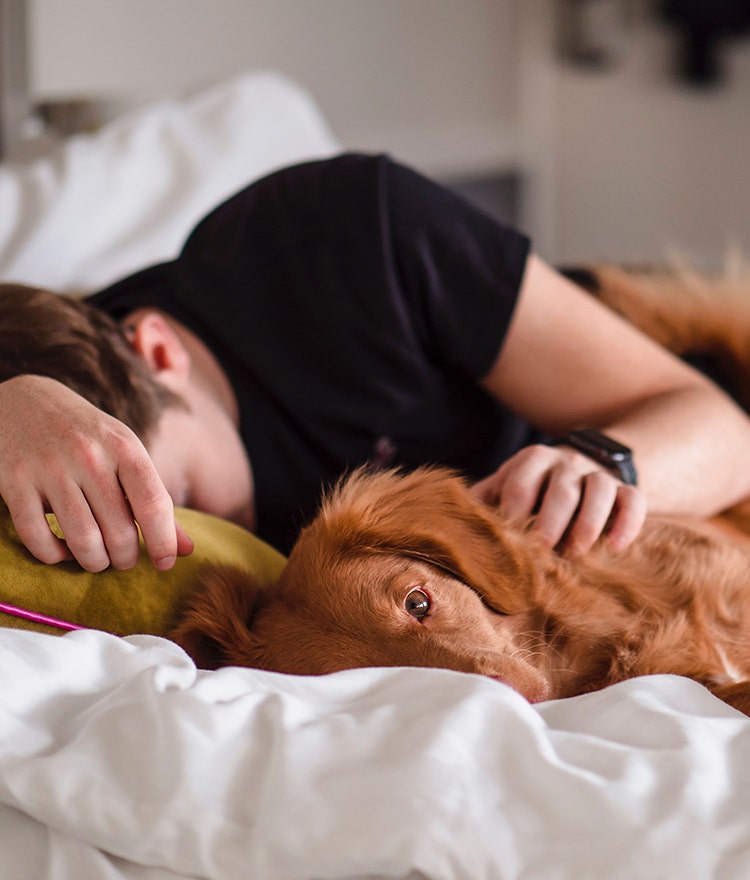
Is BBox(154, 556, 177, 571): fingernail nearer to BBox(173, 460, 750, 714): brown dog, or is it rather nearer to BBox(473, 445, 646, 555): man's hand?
BBox(173, 460, 750, 714): brown dog

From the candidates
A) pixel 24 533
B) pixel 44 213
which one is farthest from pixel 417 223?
pixel 44 213

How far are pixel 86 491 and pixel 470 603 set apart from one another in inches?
15.4

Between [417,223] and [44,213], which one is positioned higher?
[417,223]

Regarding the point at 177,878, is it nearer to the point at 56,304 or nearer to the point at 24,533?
the point at 24,533

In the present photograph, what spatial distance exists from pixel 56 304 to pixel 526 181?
3.88 m

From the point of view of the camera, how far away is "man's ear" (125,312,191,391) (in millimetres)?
1320

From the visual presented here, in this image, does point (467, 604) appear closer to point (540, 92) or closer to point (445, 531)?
point (445, 531)

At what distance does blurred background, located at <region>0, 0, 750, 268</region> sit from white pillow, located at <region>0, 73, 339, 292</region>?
991mm

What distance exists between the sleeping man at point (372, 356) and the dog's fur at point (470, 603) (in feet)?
0.62

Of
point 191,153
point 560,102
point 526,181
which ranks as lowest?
point 526,181

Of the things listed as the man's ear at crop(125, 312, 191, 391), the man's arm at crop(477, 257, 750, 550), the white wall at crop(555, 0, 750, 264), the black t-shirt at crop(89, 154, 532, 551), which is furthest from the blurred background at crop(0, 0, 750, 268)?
the man's arm at crop(477, 257, 750, 550)

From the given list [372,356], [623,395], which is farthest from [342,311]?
[623,395]

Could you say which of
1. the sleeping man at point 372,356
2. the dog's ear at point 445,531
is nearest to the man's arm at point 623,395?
the sleeping man at point 372,356

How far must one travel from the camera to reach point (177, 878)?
0.67 meters
